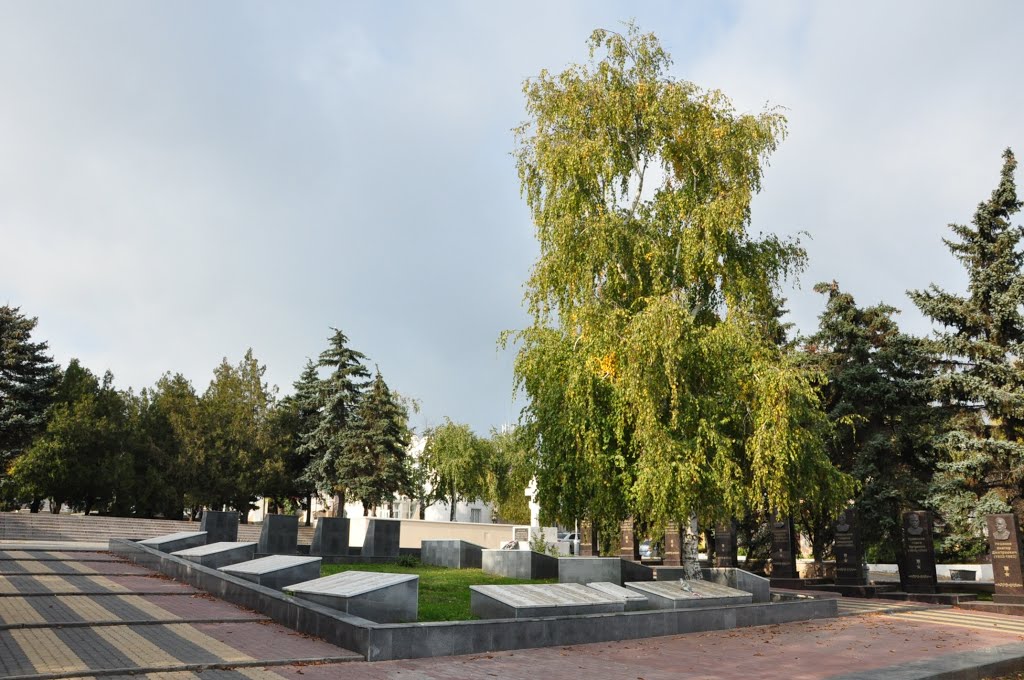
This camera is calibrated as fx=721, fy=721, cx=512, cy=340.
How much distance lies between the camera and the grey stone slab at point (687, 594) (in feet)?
42.9

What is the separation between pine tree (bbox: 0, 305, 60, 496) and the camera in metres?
39.5

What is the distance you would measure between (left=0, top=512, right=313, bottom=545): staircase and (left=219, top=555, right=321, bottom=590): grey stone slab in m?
20.4

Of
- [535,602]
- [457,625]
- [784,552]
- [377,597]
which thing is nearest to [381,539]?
[535,602]

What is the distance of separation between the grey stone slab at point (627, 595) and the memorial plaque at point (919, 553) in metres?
13.1

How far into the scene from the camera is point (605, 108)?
18.0 meters

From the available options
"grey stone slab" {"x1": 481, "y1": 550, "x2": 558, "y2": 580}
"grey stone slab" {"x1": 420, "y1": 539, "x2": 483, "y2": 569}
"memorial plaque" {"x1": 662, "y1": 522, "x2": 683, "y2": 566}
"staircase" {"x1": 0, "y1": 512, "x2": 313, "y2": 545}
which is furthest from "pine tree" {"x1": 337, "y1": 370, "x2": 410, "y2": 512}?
"grey stone slab" {"x1": 481, "y1": 550, "x2": 558, "y2": 580}

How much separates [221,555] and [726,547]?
18.6 meters

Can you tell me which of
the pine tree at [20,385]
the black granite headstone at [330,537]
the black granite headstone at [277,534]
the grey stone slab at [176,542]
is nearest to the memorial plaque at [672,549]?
the black granite headstone at [330,537]

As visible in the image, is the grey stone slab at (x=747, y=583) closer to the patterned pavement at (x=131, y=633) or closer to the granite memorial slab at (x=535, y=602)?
the granite memorial slab at (x=535, y=602)

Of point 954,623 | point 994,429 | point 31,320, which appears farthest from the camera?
point 31,320

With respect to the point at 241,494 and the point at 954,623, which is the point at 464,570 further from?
the point at 241,494

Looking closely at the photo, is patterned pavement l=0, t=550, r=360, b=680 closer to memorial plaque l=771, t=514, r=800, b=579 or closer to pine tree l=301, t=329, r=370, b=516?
memorial plaque l=771, t=514, r=800, b=579

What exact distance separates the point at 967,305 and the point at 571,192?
1475 centimetres

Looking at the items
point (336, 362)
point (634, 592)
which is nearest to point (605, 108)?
point (634, 592)
